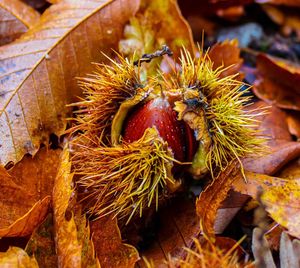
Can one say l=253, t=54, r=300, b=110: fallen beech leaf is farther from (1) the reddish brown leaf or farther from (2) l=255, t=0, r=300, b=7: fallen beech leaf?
(1) the reddish brown leaf

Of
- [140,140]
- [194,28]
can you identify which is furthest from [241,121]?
[194,28]

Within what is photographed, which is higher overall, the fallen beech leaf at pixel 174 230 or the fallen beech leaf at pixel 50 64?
the fallen beech leaf at pixel 50 64

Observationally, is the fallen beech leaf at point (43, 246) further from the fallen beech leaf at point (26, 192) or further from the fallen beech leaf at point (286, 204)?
the fallen beech leaf at point (286, 204)

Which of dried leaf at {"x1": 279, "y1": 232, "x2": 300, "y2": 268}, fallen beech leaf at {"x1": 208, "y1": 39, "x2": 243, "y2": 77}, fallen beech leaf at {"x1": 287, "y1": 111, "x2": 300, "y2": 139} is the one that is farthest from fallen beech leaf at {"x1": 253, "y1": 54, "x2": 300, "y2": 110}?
dried leaf at {"x1": 279, "y1": 232, "x2": 300, "y2": 268}

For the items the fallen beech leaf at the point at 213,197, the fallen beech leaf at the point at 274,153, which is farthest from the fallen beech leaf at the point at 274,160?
the fallen beech leaf at the point at 213,197

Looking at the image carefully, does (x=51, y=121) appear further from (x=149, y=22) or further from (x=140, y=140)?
(x=149, y=22)

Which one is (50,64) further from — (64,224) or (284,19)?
(284,19)

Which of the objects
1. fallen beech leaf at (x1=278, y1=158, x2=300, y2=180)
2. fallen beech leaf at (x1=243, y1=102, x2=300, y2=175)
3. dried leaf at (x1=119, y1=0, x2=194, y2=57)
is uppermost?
dried leaf at (x1=119, y1=0, x2=194, y2=57)
